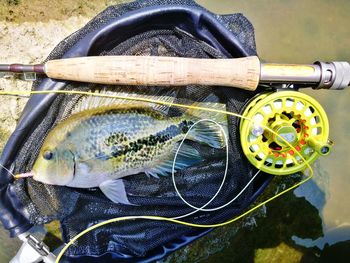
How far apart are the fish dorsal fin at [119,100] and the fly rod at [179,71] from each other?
0.51ft

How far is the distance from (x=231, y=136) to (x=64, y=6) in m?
1.45

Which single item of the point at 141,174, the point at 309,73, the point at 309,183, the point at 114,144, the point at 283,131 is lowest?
the point at 309,183

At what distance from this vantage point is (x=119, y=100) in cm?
261

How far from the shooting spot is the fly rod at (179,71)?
240cm

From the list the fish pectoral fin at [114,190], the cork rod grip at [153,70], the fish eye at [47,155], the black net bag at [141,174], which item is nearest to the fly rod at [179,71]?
the cork rod grip at [153,70]

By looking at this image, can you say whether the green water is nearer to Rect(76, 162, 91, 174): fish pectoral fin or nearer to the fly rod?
the fly rod

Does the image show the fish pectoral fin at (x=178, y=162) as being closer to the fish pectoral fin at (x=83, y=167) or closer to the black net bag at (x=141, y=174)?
the black net bag at (x=141, y=174)

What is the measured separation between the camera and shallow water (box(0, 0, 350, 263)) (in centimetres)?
340

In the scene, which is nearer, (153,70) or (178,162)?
(153,70)

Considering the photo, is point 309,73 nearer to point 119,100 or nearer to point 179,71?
point 179,71

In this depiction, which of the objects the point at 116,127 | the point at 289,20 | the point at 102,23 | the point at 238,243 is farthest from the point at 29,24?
the point at 238,243

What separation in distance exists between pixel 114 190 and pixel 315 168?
5.11 feet

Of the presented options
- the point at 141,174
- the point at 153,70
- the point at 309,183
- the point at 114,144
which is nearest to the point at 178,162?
the point at 141,174

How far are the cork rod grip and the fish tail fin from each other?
0.26 metres
